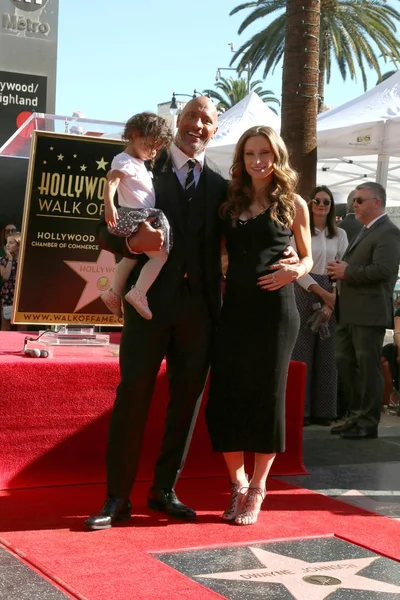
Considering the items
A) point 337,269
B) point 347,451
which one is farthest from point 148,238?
point 337,269

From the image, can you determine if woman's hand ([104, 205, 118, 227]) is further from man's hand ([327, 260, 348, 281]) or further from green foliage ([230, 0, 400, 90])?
green foliage ([230, 0, 400, 90])

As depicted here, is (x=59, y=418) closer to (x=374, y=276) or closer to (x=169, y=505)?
(x=169, y=505)

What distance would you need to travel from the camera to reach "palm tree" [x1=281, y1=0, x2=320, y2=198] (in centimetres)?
960

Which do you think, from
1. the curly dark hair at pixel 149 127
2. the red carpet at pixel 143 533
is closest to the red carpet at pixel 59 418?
the red carpet at pixel 143 533

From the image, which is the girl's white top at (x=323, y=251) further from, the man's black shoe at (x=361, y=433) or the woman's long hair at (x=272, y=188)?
the woman's long hair at (x=272, y=188)

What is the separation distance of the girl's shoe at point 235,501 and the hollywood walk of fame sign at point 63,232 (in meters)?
1.77

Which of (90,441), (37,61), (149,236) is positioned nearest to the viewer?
(149,236)

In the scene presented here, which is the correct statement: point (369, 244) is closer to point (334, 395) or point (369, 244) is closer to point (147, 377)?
point (334, 395)

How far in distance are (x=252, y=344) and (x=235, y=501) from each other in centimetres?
77

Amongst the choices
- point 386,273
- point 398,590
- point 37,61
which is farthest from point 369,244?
point 37,61

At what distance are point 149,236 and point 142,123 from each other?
0.57 meters

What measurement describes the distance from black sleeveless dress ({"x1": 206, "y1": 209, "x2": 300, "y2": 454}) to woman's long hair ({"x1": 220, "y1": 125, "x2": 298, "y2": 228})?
56 mm

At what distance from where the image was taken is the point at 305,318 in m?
7.71

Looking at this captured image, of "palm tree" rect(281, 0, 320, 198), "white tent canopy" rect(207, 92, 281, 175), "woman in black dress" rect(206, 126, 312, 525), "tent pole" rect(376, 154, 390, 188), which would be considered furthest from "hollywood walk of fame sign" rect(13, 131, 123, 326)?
"tent pole" rect(376, 154, 390, 188)
